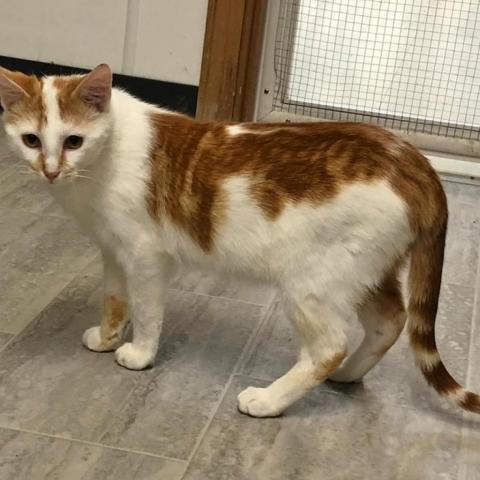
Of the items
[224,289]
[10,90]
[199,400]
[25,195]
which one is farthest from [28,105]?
[25,195]

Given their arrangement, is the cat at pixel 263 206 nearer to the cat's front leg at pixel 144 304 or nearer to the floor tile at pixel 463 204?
the cat's front leg at pixel 144 304

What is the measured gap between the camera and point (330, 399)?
1834 millimetres

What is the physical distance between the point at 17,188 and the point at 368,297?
4.60 ft

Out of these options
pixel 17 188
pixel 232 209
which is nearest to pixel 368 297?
pixel 232 209

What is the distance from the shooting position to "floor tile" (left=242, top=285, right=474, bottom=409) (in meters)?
1.87

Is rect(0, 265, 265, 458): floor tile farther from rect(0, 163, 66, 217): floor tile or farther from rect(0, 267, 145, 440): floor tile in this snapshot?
rect(0, 163, 66, 217): floor tile

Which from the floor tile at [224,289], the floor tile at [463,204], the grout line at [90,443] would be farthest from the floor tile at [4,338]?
the floor tile at [463,204]

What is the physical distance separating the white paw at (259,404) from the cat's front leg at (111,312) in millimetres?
336

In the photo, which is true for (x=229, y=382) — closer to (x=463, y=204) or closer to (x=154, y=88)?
(x=463, y=204)

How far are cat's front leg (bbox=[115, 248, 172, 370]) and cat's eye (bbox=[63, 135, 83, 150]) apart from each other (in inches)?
9.9

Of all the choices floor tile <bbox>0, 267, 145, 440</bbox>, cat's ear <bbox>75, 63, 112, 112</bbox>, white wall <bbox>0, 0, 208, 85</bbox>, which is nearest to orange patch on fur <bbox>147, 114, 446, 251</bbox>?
cat's ear <bbox>75, 63, 112, 112</bbox>

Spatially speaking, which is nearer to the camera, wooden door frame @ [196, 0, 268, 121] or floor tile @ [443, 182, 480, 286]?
floor tile @ [443, 182, 480, 286]

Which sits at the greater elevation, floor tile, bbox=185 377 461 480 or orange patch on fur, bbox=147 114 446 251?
orange patch on fur, bbox=147 114 446 251

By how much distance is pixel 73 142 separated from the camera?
1642 mm
